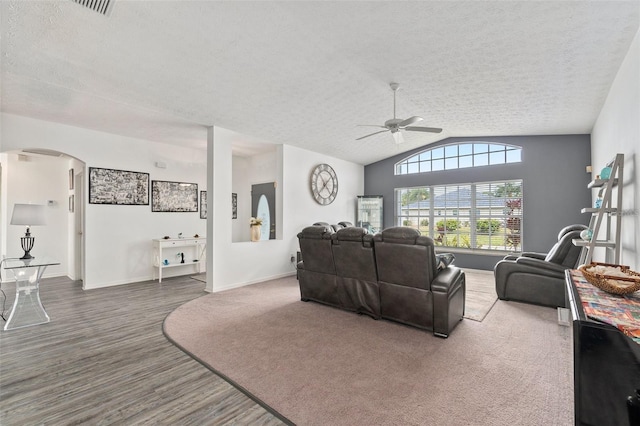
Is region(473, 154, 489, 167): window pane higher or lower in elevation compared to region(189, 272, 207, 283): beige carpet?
higher

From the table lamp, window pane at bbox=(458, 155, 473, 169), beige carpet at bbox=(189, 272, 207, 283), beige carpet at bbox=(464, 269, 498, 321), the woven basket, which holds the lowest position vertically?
beige carpet at bbox=(464, 269, 498, 321)

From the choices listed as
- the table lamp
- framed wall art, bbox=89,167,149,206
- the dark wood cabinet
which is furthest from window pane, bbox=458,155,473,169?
the table lamp

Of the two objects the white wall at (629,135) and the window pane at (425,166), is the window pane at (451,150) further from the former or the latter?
the white wall at (629,135)

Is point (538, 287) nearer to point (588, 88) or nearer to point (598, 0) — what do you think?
point (588, 88)

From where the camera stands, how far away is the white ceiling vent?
220 cm

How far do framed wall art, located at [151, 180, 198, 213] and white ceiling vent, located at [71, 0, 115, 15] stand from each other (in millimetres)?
3867

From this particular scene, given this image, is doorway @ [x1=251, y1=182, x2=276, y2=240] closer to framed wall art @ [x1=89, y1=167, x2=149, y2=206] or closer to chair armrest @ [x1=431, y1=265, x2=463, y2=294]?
framed wall art @ [x1=89, y1=167, x2=149, y2=206]

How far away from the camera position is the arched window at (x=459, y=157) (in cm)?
631

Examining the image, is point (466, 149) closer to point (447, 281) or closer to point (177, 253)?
point (447, 281)

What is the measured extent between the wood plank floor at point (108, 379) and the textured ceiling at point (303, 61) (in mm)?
2836

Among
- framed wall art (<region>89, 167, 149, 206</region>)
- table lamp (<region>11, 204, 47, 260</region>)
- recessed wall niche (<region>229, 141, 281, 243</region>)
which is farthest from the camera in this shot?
recessed wall niche (<region>229, 141, 281, 243</region>)

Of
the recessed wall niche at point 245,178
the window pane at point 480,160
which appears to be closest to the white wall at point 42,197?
the recessed wall niche at point 245,178

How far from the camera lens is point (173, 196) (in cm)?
596

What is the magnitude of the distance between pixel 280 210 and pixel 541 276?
4594 millimetres
